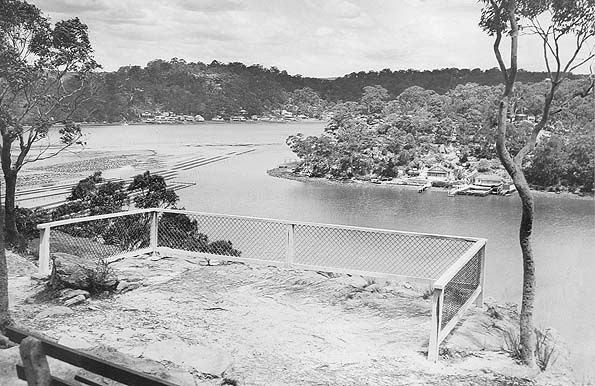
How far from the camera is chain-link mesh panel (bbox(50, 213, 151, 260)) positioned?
6.72 m

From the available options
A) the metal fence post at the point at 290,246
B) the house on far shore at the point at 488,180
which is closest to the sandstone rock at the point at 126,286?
the metal fence post at the point at 290,246

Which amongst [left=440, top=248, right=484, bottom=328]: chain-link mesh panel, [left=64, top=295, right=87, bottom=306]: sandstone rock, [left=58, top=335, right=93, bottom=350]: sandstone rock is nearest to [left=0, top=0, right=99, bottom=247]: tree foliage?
[left=64, top=295, right=87, bottom=306]: sandstone rock

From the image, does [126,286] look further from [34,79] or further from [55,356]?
[34,79]

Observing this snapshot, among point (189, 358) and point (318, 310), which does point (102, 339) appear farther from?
point (318, 310)

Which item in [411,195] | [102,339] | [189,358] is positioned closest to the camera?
[189,358]

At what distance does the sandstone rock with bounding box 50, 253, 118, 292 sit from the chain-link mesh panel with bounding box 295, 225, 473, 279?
1825 millimetres

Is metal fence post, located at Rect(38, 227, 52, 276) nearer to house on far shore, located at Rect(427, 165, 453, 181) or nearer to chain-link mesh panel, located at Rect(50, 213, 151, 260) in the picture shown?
chain-link mesh panel, located at Rect(50, 213, 151, 260)

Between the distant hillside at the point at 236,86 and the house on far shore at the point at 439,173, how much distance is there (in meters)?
3.73

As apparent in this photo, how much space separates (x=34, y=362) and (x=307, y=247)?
6.35 metres

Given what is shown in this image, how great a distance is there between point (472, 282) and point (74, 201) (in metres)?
9.41

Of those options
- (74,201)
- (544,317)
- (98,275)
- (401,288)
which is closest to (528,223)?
(401,288)

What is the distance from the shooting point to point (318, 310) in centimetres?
441

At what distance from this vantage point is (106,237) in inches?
329

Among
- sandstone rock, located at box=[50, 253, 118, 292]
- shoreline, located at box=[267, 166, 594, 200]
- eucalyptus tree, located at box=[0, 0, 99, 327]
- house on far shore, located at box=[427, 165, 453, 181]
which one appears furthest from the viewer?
house on far shore, located at box=[427, 165, 453, 181]
